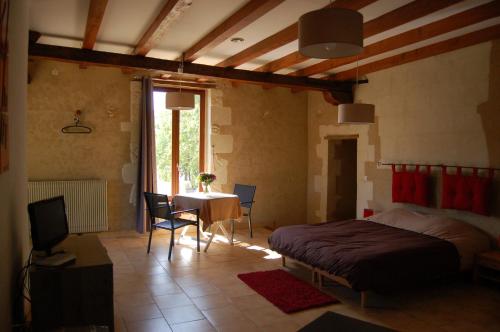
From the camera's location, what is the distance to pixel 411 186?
522 centimetres

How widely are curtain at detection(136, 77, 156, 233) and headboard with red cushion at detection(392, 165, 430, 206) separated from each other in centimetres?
343

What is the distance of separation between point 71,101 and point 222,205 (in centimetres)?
257

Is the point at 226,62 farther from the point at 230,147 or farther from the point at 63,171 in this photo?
the point at 63,171

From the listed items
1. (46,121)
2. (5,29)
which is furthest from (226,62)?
(5,29)

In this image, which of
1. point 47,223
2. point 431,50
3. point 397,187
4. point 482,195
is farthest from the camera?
point 397,187

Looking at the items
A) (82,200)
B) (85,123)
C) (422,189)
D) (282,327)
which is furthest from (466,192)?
(85,123)

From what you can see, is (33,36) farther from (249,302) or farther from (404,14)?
(404,14)

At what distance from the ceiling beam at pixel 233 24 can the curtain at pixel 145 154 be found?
121cm

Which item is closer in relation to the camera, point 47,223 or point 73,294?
point 73,294

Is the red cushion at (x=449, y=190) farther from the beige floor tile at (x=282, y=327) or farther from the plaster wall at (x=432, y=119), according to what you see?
the beige floor tile at (x=282, y=327)

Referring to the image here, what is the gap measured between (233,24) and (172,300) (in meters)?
2.60

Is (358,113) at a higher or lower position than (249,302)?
higher

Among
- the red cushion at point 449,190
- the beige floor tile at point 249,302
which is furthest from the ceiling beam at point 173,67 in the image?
the beige floor tile at point 249,302

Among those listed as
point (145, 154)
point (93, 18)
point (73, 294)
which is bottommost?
point (73, 294)
